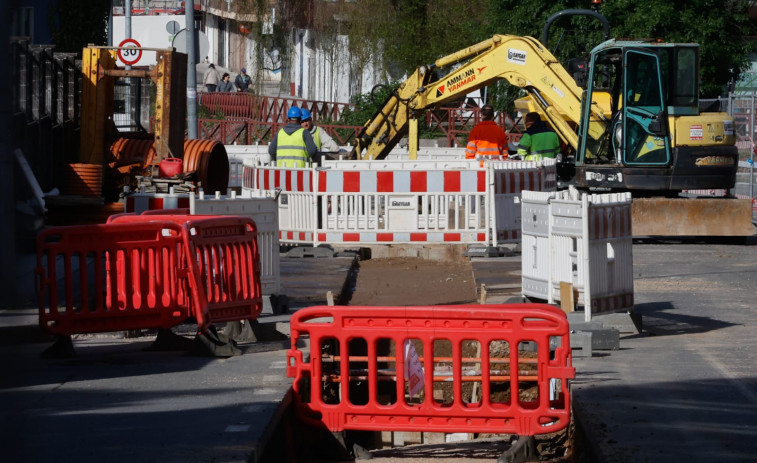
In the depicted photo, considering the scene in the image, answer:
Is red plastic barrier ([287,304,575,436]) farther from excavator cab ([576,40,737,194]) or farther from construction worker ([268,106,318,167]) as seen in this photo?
excavator cab ([576,40,737,194])

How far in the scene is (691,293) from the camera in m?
13.2

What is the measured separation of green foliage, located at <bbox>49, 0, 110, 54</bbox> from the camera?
26.3m

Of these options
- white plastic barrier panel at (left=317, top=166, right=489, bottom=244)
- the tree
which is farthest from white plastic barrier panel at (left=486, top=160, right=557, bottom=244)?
the tree

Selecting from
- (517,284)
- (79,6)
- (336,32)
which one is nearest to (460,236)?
(517,284)

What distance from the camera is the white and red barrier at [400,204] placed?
1766 cm

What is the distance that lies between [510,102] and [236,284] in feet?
96.2

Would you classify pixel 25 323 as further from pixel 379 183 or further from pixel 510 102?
pixel 510 102

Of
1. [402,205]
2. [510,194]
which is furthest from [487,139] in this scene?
[402,205]

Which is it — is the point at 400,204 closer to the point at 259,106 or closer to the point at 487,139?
the point at 487,139

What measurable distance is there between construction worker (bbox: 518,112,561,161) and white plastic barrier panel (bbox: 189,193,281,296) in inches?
412

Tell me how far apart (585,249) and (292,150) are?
8.70 meters

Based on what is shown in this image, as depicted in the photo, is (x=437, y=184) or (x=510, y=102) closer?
(x=437, y=184)

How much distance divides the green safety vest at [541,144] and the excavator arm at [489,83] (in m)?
0.19

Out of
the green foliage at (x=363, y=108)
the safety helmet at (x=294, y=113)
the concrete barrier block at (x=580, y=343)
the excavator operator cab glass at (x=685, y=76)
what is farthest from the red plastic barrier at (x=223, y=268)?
the green foliage at (x=363, y=108)
